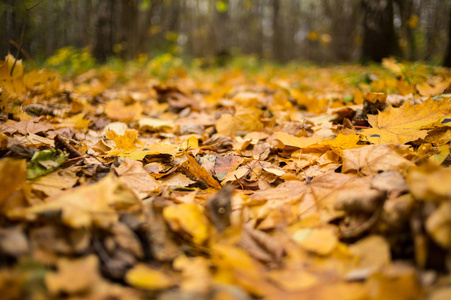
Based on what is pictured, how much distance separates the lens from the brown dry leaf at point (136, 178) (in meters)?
0.95

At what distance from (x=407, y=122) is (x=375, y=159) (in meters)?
0.44

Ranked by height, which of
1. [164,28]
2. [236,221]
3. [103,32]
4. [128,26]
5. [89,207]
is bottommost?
[236,221]

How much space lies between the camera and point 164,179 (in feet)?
3.67

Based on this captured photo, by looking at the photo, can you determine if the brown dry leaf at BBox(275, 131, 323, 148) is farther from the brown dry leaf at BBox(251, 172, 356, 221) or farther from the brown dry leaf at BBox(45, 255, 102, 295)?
the brown dry leaf at BBox(45, 255, 102, 295)

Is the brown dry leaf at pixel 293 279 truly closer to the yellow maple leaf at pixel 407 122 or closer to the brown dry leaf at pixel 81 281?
the brown dry leaf at pixel 81 281

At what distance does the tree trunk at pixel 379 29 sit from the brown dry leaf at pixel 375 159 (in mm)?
5270

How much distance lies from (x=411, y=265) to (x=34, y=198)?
987 mm

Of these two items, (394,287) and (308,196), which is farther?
(308,196)

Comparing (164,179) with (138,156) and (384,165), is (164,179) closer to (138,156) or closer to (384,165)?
(138,156)

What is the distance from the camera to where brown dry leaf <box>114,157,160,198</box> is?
3.12ft

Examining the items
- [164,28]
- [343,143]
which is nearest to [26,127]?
[343,143]

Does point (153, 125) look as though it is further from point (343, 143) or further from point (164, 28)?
point (164, 28)

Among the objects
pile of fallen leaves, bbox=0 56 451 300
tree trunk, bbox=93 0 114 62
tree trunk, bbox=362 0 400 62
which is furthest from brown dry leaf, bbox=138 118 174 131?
tree trunk, bbox=93 0 114 62

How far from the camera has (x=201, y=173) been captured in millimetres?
1102
